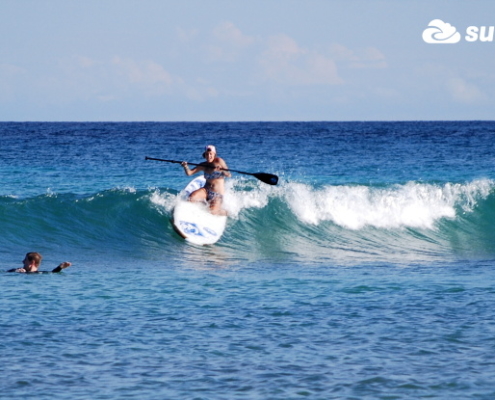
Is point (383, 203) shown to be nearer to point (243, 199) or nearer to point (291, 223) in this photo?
point (291, 223)

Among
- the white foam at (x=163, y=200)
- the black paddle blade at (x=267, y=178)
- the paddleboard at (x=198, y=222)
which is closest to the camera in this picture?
the black paddle blade at (x=267, y=178)

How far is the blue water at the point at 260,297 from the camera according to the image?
24.1 feet

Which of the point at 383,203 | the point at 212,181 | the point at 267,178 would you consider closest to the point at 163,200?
the point at 212,181

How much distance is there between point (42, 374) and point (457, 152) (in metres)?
41.1

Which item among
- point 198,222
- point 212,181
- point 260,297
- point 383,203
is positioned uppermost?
point 212,181

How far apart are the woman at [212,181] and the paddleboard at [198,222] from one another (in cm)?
15

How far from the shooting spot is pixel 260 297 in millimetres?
10523

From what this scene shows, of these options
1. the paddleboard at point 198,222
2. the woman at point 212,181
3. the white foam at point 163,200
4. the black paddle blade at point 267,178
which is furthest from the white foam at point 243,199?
the black paddle blade at point 267,178

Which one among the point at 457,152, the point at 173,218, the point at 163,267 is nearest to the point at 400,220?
the point at 173,218

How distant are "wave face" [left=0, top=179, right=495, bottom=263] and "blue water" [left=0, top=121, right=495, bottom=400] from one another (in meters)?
0.05

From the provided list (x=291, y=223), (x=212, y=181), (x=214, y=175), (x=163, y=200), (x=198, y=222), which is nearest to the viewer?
(x=214, y=175)

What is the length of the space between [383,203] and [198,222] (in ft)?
20.0

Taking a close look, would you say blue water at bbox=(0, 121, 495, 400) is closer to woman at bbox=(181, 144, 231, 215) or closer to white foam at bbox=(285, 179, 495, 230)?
white foam at bbox=(285, 179, 495, 230)

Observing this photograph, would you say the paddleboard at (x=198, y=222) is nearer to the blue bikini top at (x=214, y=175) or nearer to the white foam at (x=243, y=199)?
the blue bikini top at (x=214, y=175)
